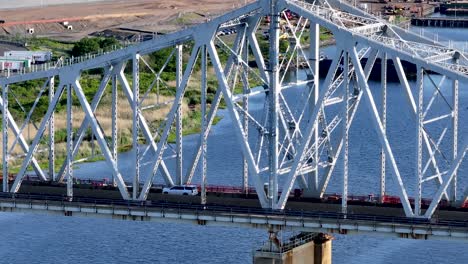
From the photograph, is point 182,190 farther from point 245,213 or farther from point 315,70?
point 315,70

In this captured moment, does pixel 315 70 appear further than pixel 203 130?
Yes

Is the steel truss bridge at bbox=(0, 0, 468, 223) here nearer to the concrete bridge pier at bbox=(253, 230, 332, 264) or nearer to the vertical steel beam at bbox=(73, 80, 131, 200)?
the vertical steel beam at bbox=(73, 80, 131, 200)

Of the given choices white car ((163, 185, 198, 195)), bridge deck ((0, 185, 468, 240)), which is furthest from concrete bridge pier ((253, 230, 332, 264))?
white car ((163, 185, 198, 195))

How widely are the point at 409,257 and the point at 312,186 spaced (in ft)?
22.1

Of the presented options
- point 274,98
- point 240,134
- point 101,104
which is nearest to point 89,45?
point 101,104

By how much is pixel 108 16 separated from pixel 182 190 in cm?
9771

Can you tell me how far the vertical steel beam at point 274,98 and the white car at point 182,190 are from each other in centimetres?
406

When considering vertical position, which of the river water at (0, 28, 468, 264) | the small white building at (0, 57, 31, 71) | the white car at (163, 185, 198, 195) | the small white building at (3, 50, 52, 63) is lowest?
the river water at (0, 28, 468, 264)

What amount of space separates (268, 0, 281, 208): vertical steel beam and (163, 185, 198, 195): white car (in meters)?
4.06

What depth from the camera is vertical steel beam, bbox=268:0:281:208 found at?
73500 mm

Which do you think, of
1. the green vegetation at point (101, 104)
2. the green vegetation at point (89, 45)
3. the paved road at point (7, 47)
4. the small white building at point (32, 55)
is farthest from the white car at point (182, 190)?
the paved road at point (7, 47)

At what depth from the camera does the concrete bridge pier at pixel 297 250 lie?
233ft

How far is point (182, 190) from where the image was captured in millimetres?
76438

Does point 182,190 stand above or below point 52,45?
below
